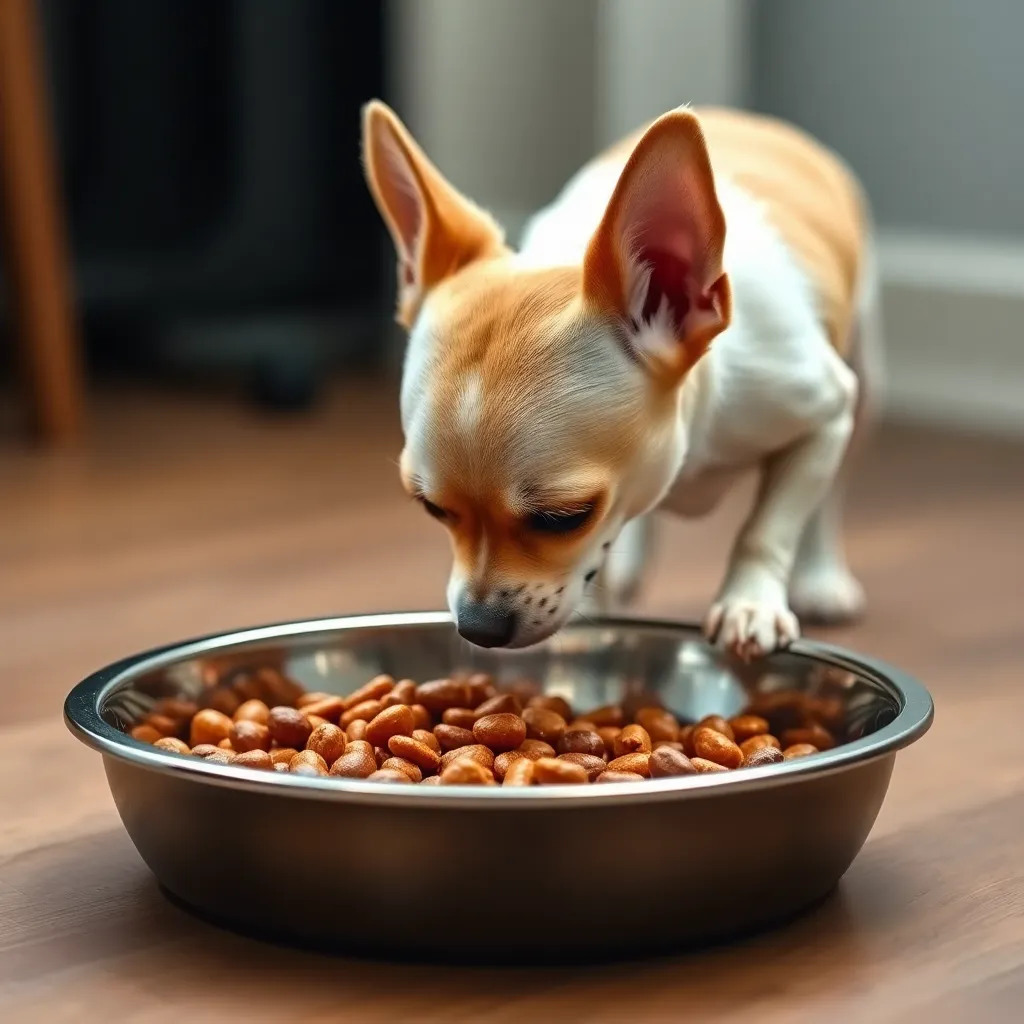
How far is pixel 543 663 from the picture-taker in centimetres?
162

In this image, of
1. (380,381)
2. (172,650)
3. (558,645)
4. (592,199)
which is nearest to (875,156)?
(380,381)

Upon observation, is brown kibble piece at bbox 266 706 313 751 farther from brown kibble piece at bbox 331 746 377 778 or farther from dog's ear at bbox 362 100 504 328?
dog's ear at bbox 362 100 504 328

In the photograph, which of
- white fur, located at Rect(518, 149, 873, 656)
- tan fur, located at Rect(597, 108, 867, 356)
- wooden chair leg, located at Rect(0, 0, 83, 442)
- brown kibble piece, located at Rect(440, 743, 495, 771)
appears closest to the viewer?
brown kibble piece, located at Rect(440, 743, 495, 771)

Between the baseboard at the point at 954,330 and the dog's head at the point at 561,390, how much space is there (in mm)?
2077

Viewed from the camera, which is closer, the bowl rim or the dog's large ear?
the bowl rim

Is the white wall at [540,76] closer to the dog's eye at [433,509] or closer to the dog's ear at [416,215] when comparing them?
the dog's ear at [416,215]

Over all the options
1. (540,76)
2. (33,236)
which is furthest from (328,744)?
(540,76)

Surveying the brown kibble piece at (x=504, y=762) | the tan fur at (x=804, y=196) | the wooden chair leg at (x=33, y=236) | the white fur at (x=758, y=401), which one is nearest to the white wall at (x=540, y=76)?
the wooden chair leg at (x=33, y=236)

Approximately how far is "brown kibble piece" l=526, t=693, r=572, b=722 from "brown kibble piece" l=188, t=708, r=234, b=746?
255 millimetres

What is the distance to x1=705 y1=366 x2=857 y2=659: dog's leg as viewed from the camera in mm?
1544

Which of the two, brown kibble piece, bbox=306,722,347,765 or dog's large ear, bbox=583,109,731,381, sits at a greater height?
dog's large ear, bbox=583,109,731,381

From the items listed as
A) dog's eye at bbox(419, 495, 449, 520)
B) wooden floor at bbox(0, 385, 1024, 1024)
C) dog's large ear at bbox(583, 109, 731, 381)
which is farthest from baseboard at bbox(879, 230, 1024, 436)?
dog's eye at bbox(419, 495, 449, 520)

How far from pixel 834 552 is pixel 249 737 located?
106 centimetres

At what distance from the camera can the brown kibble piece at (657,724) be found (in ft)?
4.72
